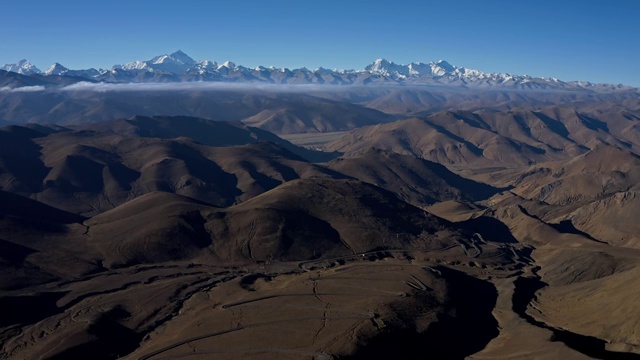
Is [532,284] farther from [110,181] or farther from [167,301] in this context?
[110,181]

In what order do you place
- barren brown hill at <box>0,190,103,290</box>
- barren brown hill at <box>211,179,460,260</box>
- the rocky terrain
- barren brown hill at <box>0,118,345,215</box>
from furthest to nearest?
barren brown hill at <box>0,118,345,215</box>, barren brown hill at <box>211,179,460,260</box>, barren brown hill at <box>0,190,103,290</box>, the rocky terrain

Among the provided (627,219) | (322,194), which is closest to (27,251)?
(322,194)

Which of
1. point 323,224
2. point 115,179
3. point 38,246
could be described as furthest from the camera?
point 115,179

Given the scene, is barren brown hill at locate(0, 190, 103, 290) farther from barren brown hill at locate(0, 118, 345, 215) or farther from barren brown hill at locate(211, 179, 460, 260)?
barren brown hill at locate(0, 118, 345, 215)

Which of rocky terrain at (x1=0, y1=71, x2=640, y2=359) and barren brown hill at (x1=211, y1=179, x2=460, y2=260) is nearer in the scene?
rocky terrain at (x1=0, y1=71, x2=640, y2=359)

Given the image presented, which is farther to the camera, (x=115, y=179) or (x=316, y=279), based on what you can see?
(x=115, y=179)

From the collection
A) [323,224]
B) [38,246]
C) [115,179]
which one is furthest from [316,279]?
[115,179]

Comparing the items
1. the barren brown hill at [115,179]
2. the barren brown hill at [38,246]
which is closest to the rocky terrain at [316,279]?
the barren brown hill at [38,246]

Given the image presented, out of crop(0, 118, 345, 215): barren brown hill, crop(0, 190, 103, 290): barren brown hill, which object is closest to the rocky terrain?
crop(0, 190, 103, 290): barren brown hill

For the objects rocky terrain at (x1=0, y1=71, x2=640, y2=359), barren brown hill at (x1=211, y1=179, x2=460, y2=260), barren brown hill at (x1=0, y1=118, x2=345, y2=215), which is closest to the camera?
rocky terrain at (x1=0, y1=71, x2=640, y2=359)

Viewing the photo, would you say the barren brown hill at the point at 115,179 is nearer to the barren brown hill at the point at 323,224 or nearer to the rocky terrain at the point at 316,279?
the rocky terrain at the point at 316,279

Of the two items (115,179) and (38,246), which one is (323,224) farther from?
(115,179)
